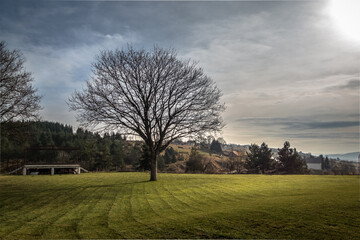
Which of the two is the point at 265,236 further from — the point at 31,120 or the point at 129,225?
the point at 31,120

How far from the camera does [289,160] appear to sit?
41.7 m

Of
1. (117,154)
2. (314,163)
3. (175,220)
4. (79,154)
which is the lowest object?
(314,163)

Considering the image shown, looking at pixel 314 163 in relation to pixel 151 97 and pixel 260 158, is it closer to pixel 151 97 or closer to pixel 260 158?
pixel 260 158

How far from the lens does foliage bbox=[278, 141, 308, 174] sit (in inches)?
1604

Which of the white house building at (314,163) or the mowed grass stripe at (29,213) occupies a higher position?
the mowed grass stripe at (29,213)

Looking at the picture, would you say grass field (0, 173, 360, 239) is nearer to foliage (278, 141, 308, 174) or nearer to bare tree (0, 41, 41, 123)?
bare tree (0, 41, 41, 123)

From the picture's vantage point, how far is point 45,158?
6600 centimetres

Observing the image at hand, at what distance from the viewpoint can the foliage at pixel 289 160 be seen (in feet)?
134

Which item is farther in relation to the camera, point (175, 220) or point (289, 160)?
point (289, 160)

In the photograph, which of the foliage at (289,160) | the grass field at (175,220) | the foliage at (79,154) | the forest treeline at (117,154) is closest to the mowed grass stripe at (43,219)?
the grass field at (175,220)

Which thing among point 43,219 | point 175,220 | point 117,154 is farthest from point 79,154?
point 175,220

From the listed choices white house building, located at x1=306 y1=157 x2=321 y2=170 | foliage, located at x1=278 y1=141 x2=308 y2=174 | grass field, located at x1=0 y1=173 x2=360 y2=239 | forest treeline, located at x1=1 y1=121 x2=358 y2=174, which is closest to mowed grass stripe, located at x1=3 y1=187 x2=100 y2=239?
grass field, located at x1=0 y1=173 x2=360 y2=239

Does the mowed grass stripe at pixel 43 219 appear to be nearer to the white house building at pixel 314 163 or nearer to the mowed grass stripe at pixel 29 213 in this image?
the mowed grass stripe at pixel 29 213

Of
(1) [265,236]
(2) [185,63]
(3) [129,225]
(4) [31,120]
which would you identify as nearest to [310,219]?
(1) [265,236]
